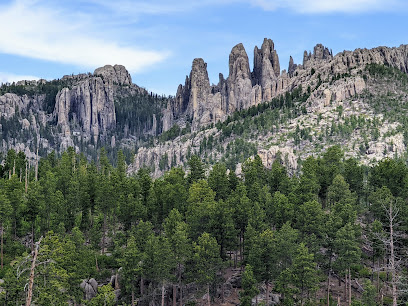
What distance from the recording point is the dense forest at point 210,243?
58969 millimetres

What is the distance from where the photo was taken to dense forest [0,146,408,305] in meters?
59.0

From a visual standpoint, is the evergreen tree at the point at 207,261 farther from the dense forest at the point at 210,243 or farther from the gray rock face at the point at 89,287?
the gray rock face at the point at 89,287

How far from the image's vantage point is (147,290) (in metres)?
67.8

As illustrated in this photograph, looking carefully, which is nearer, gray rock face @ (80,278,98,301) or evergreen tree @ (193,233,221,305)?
evergreen tree @ (193,233,221,305)

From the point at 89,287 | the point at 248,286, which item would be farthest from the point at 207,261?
the point at 89,287

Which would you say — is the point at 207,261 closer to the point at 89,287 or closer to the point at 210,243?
the point at 210,243

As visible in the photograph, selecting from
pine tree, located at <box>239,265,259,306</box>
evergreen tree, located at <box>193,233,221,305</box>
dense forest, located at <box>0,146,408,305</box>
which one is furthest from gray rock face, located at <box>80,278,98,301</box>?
pine tree, located at <box>239,265,259,306</box>

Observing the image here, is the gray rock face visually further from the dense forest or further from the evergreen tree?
the evergreen tree

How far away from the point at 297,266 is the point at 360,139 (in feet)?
419

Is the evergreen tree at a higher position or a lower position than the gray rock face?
higher

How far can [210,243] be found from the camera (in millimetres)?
63344

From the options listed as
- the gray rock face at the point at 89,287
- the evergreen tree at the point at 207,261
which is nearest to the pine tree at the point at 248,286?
the evergreen tree at the point at 207,261

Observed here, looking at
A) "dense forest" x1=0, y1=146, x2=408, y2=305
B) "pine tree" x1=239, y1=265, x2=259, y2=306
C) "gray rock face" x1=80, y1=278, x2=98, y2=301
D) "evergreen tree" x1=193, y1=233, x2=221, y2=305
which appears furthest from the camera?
"gray rock face" x1=80, y1=278, x2=98, y2=301

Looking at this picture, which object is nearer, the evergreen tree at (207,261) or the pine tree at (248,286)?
the pine tree at (248,286)
